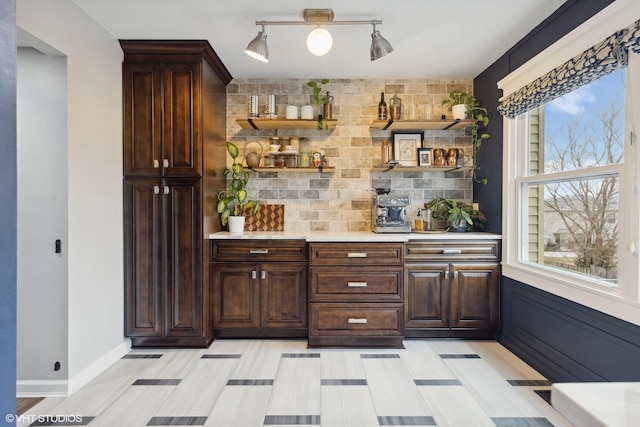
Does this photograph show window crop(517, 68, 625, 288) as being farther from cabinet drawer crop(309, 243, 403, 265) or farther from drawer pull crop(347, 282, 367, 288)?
drawer pull crop(347, 282, 367, 288)

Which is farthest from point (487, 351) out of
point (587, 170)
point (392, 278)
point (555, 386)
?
point (555, 386)

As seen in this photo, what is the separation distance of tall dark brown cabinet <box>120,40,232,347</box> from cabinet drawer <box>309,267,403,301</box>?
3.24ft

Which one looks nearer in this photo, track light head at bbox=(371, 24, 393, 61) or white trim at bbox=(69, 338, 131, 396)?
white trim at bbox=(69, 338, 131, 396)

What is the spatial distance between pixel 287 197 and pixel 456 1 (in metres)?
2.25

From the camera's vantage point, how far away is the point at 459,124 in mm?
3559

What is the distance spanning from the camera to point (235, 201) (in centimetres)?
366

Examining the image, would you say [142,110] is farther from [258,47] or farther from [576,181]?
[576,181]

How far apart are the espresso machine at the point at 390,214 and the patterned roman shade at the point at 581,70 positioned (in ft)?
3.86

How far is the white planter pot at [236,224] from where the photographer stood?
338 cm

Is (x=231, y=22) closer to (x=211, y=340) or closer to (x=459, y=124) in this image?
(x=459, y=124)

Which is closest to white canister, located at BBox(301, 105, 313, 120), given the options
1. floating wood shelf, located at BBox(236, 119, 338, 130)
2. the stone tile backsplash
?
floating wood shelf, located at BBox(236, 119, 338, 130)

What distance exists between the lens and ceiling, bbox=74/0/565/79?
2.40 metres

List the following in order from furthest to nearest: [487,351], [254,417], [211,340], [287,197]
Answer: [287,197]
[211,340]
[487,351]
[254,417]

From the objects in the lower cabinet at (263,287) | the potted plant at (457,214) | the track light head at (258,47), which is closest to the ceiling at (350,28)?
the track light head at (258,47)
